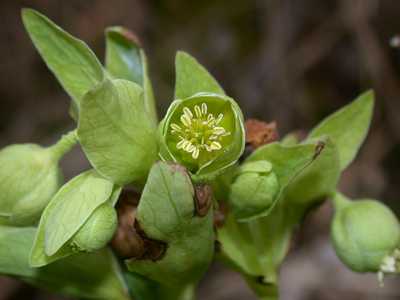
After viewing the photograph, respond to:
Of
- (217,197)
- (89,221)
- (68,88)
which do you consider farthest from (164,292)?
(68,88)

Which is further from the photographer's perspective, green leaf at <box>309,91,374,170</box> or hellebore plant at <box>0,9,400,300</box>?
green leaf at <box>309,91,374,170</box>

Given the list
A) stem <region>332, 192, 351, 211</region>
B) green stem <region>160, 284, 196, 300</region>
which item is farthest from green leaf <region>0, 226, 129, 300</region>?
stem <region>332, 192, 351, 211</region>

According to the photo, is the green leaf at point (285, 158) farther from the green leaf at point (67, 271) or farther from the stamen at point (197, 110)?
the green leaf at point (67, 271)

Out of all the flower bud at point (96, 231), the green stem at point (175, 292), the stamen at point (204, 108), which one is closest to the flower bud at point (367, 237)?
the green stem at point (175, 292)

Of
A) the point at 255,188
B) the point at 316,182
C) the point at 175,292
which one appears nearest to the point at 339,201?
the point at 316,182

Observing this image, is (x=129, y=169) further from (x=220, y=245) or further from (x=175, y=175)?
(x=220, y=245)

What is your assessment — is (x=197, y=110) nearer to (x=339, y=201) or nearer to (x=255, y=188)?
(x=255, y=188)

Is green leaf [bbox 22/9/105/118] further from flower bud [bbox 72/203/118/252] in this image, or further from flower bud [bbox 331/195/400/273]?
flower bud [bbox 331/195/400/273]
